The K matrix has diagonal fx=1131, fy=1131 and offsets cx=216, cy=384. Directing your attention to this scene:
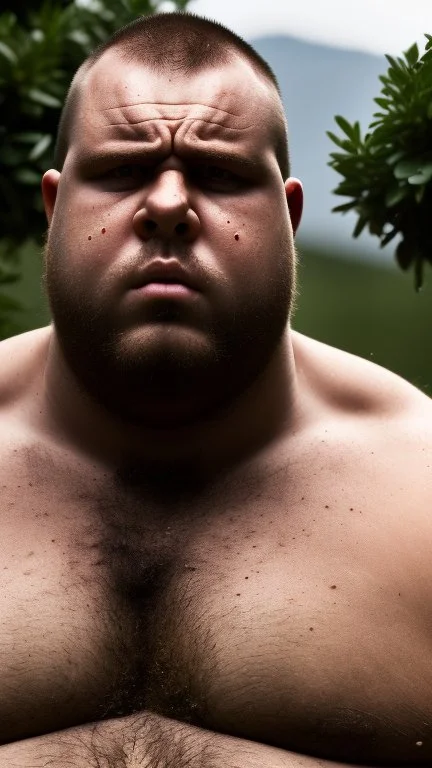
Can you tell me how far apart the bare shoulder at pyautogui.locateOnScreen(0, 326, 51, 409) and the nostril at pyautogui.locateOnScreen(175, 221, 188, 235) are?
37cm

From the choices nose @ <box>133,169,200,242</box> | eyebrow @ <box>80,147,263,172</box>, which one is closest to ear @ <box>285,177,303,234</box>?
eyebrow @ <box>80,147,263,172</box>

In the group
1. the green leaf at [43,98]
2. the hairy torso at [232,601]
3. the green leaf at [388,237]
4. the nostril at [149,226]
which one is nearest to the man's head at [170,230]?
the nostril at [149,226]

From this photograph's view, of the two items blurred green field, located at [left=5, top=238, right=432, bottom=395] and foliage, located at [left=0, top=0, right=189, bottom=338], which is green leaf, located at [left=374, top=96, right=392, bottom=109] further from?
foliage, located at [left=0, top=0, right=189, bottom=338]

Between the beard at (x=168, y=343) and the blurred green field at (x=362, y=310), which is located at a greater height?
the beard at (x=168, y=343)

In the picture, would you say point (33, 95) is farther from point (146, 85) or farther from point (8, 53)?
point (146, 85)

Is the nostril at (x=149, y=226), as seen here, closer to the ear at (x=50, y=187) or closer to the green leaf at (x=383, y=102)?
the ear at (x=50, y=187)

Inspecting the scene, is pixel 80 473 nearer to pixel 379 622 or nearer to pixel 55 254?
pixel 55 254

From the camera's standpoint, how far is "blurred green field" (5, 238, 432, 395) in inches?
94.5

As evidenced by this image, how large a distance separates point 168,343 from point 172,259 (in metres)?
0.10

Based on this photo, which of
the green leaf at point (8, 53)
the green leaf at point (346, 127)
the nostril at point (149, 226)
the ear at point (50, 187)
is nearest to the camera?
the nostril at point (149, 226)

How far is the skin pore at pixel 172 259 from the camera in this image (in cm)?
132

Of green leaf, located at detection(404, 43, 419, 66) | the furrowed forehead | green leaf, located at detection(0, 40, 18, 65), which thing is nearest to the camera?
the furrowed forehead

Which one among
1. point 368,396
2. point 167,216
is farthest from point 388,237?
point 167,216

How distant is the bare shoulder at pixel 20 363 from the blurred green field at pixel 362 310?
732 millimetres
